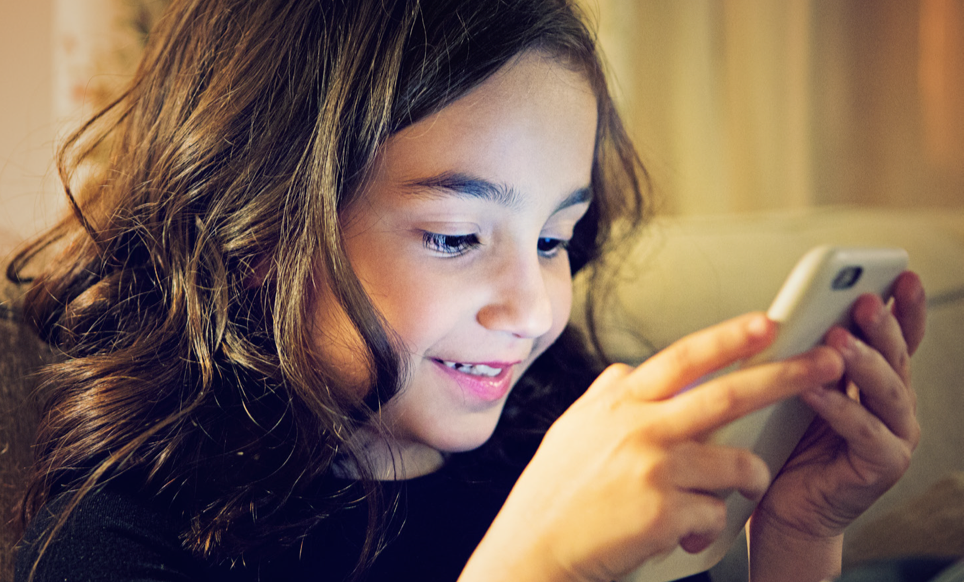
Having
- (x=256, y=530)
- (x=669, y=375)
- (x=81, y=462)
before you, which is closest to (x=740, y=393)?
(x=669, y=375)

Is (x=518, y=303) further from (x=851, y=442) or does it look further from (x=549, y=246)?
(x=851, y=442)

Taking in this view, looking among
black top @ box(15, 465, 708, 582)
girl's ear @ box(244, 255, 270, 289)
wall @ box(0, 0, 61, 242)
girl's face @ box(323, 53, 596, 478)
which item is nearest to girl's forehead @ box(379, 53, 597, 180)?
girl's face @ box(323, 53, 596, 478)

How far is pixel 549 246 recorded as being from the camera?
1.64ft

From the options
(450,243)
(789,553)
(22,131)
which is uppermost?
(22,131)

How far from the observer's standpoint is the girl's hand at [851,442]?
0.34 m

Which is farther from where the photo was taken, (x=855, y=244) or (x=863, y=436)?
(x=855, y=244)

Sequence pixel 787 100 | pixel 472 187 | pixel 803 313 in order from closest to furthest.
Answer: pixel 803 313 → pixel 472 187 → pixel 787 100

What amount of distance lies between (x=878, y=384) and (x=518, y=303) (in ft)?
0.66

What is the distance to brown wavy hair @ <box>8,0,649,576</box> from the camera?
44cm

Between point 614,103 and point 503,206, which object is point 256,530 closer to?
point 503,206

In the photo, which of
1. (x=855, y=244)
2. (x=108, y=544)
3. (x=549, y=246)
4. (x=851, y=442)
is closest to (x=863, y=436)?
(x=851, y=442)

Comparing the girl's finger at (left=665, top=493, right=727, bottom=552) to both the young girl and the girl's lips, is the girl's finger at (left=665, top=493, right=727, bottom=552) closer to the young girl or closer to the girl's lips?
the young girl

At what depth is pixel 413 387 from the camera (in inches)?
18.4

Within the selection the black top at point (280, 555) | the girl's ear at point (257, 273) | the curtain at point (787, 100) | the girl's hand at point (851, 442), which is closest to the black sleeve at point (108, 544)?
the black top at point (280, 555)
